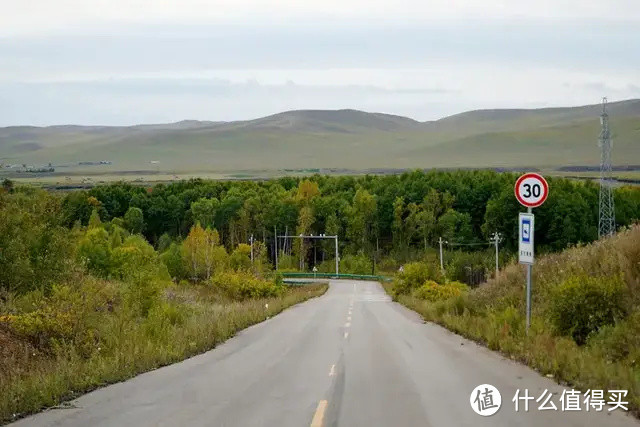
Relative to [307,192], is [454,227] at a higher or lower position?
lower

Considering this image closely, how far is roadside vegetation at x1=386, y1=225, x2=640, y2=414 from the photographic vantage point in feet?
39.4

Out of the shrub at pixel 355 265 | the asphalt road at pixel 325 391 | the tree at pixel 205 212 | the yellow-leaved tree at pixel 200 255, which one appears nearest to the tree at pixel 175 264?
the yellow-leaved tree at pixel 200 255

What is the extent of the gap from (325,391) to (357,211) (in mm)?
131695

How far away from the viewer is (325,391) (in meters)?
11.9

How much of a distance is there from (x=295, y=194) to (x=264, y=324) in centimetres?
13390

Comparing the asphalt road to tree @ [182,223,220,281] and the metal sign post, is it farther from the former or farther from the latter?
tree @ [182,223,220,281]

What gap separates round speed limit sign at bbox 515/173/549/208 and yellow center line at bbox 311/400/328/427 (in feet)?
24.2

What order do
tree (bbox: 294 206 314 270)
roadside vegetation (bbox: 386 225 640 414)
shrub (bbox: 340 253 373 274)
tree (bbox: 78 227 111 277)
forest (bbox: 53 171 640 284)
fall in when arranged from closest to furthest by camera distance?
roadside vegetation (bbox: 386 225 640 414), tree (bbox: 78 227 111 277), shrub (bbox: 340 253 373 274), forest (bbox: 53 171 640 284), tree (bbox: 294 206 314 270)

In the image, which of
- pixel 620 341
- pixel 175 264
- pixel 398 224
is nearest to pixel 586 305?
pixel 620 341

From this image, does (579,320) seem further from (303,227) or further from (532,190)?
(303,227)

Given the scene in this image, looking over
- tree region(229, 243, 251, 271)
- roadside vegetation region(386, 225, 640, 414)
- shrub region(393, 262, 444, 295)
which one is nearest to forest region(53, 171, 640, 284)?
tree region(229, 243, 251, 271)

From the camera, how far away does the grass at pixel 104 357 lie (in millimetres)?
11250

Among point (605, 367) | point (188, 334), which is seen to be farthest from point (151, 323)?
point (605, 367)

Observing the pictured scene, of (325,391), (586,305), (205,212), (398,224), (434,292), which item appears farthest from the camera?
(205,212)
